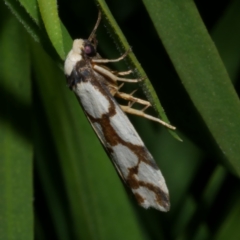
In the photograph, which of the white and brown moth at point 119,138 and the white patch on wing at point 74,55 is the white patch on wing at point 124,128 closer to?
the white and brown moth at point 119,138

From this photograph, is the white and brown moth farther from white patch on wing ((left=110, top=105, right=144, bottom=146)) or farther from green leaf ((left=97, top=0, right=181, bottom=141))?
green leaf ((left=97, top=0, right=181, bottom=141))

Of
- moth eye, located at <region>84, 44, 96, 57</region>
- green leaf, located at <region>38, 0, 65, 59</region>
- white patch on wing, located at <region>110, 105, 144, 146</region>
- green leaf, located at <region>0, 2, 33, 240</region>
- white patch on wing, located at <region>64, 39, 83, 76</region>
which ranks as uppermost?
moth eye, located at <region>84, 44, 96, 57</region>

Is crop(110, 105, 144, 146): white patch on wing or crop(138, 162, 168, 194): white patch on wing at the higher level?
crop(110, 105, 144, 146): white patch on wing

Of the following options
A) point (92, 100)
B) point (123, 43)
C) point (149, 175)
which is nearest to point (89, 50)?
point (92, 100)

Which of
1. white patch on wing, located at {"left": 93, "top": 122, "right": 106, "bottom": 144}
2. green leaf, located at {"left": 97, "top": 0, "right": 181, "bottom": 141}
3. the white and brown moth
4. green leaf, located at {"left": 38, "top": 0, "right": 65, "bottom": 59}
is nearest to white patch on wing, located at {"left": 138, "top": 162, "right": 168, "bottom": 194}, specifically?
the white and brown moth

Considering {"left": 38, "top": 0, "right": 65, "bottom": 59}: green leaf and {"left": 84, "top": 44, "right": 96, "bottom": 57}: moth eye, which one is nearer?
{"left": 38, "top": 0, "right": 65, "bottom": 59}: green leaf
